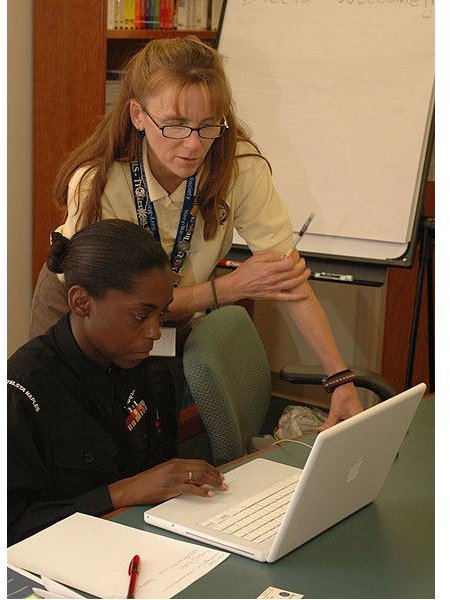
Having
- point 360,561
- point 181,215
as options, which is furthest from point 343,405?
point 360,561

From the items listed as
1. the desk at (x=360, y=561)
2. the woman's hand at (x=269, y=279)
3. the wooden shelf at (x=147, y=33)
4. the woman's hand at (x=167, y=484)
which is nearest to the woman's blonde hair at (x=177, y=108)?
the woman's hand at (x=269, y=279)

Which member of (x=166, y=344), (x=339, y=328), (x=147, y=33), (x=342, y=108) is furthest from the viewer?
(x=339, y=328)

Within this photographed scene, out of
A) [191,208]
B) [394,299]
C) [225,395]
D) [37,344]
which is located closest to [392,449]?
[225,395]

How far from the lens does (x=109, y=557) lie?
1.22 meters

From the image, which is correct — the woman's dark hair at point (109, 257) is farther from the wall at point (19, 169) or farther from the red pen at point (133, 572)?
the wall at point (19, 169)

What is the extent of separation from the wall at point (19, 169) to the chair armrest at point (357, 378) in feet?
5.04

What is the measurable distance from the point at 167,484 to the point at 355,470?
11.6 inches

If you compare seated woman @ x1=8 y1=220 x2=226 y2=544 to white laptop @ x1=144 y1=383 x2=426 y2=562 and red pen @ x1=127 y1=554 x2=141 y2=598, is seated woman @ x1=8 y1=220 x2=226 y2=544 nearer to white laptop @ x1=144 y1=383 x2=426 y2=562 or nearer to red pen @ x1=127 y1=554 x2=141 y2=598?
white laptop @ x1=144 y1=383 x2=426 y2=562

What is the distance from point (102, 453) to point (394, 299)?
2.20m

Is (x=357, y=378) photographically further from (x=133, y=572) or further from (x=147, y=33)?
(x=147, y=33)

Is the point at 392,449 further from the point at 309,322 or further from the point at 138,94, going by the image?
the point at 138,94

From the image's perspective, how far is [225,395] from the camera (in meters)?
1.83

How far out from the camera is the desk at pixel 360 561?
117 cm

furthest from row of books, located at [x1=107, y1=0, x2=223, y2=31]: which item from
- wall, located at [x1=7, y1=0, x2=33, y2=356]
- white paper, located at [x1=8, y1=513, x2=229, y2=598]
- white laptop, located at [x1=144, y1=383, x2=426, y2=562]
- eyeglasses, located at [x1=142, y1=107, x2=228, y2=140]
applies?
Answer: white paper, located at [x1=8, y1=513, x2=229, y2=598]
